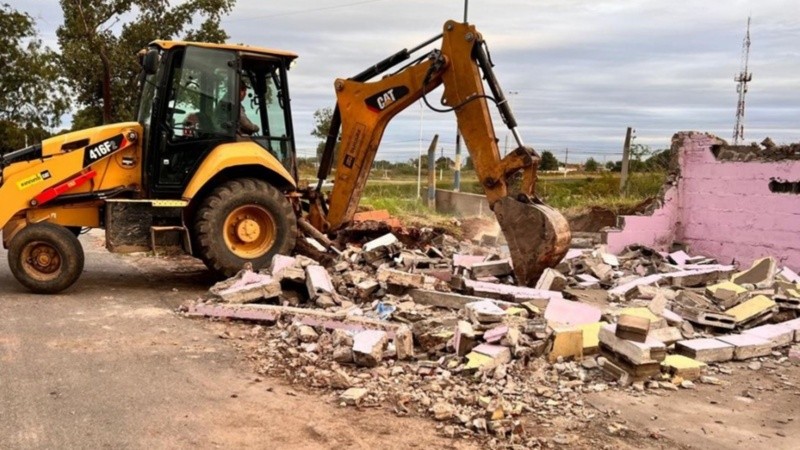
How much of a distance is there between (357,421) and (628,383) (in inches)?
82.3

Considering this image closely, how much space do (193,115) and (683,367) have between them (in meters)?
5.80

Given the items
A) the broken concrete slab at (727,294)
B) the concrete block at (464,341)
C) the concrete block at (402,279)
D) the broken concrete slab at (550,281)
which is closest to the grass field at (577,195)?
the broken concrete slab at (727,294)

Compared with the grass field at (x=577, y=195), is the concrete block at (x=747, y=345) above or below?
below

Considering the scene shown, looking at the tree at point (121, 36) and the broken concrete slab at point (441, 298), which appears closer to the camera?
the broken concrete slab at point (441, 298)

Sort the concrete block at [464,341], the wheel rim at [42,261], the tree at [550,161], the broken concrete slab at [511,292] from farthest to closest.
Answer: the tree at [550,161] < the wheel rim at [42,261] < the broken concrete slab at [511,292] < the concrete block at [464,341]

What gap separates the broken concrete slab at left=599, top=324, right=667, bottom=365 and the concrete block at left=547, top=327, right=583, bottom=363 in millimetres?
214

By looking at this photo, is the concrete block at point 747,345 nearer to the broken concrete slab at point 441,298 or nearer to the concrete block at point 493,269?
the broken concrete slab at point 441,298

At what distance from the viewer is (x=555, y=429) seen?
4.31 meters

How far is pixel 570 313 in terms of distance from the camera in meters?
6.34

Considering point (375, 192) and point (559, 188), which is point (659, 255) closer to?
point (559, 188)

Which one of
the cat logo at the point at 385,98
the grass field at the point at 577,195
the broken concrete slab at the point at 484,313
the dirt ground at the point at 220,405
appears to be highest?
the cat logo at the point at 385,98

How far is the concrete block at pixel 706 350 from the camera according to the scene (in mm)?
5759

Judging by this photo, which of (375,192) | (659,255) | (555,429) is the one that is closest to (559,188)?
(375,192)

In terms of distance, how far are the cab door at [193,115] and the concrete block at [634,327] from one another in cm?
497
